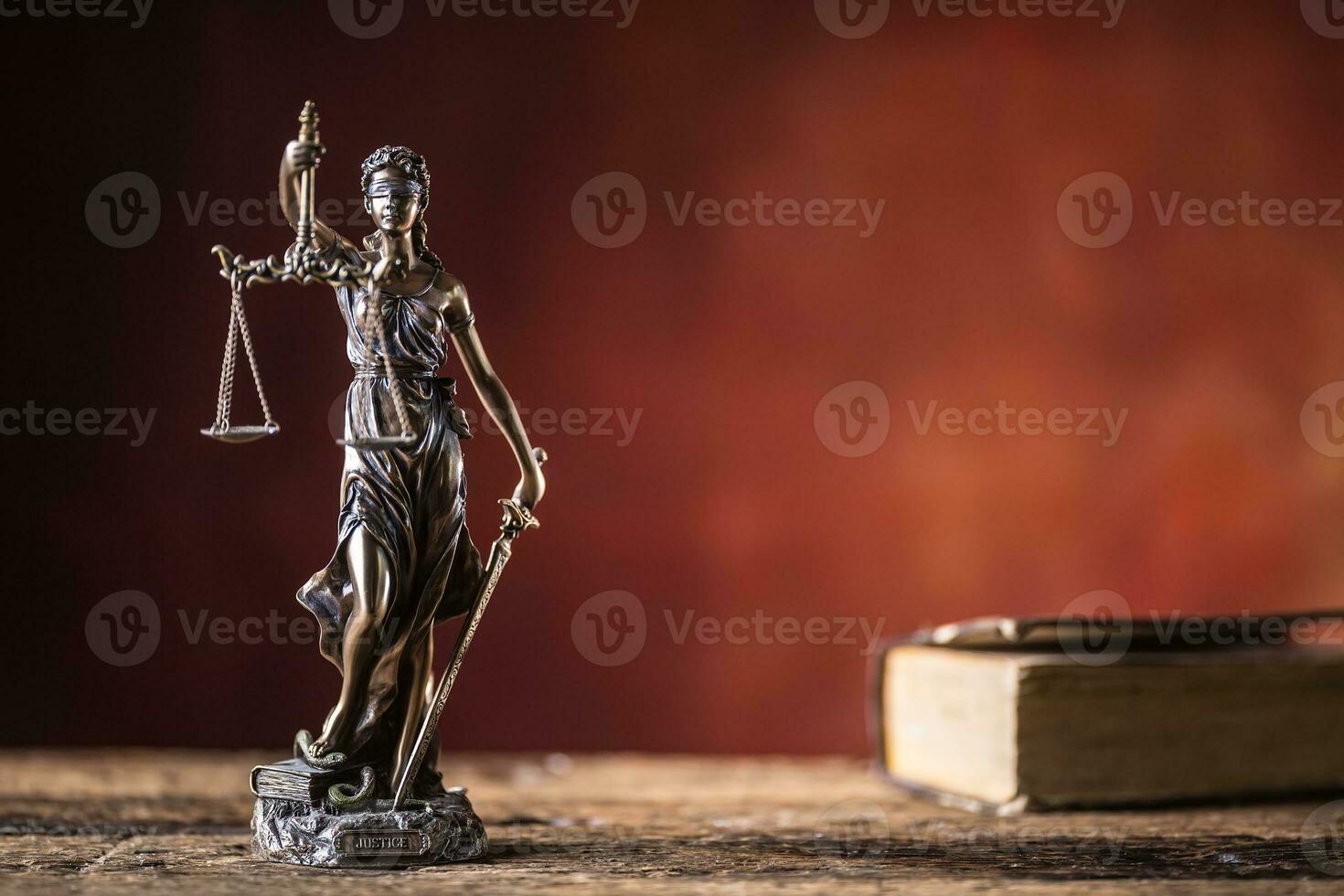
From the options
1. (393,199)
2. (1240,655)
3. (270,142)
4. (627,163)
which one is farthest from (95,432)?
(1240,655)

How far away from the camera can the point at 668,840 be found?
7.79 feet

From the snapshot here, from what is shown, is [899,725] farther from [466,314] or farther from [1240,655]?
[466,314]

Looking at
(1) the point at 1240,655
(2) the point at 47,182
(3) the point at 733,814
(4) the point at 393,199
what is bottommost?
(3) the point at 733,814

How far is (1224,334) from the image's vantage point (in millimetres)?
3875

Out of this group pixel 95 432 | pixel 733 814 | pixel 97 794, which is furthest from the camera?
pixel 95 432

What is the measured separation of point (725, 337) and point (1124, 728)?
5.34ft

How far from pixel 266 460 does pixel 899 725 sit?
75.4 inches

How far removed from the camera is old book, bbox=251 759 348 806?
2.08m
